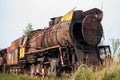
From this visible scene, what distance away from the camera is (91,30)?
608 inches

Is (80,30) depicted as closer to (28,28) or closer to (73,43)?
(73,43)

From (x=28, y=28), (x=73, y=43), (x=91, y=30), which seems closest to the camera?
(x=73, y=43)

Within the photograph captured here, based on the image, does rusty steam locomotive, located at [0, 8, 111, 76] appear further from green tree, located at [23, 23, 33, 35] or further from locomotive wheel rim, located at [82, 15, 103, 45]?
green tree, located at [23, 23, 33, 35]

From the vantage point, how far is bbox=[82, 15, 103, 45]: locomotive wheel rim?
15023 millimetres

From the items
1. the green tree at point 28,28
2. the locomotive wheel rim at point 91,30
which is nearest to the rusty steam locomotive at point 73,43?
the locomotive wheel rim at point 91,30

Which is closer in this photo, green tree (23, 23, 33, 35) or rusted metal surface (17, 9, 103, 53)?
rusted metal surface (17, 9, 103, 53)

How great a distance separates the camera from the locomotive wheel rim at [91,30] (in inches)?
591

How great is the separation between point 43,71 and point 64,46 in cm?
Answer: 312

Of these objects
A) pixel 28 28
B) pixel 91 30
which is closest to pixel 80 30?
pixel 91 30

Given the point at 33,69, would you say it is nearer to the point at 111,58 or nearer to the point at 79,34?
the point at 79,34

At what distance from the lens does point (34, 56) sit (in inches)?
785

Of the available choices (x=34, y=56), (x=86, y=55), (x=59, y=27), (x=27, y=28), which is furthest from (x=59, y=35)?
(x=27, y=28)

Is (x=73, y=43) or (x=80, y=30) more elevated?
(x=80, y=30)

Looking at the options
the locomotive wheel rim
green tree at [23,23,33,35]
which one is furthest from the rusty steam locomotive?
green tree at [23,23,33,35]
